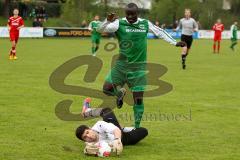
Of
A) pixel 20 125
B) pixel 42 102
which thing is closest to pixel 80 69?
pixel 42 102

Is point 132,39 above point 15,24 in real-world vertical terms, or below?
above

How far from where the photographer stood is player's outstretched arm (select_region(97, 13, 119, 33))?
9.30 meters

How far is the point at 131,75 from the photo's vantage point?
33.5 ft

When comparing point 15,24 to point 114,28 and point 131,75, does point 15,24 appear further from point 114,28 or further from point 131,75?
point 114,28

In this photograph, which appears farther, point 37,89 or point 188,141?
point 37,89

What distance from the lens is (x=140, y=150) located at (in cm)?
905

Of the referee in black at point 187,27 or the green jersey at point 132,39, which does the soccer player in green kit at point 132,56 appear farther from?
the referee in black at point 187,27

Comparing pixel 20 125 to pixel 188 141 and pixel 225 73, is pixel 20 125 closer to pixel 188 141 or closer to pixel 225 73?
pixel 188 141

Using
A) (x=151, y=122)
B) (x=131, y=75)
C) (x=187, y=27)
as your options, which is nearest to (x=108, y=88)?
(x=131, y=75)

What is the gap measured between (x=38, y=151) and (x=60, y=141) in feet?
2.68

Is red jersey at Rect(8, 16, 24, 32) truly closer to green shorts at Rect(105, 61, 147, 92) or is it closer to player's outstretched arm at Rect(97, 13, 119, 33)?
green shorts at Rect(105, 61, 147, 92)

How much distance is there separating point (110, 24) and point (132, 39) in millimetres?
570

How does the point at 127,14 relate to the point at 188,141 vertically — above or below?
above

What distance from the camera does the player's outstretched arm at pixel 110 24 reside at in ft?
30.5
